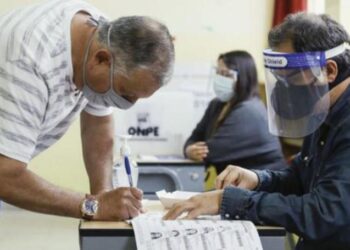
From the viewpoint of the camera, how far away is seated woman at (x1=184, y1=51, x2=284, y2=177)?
3131mm

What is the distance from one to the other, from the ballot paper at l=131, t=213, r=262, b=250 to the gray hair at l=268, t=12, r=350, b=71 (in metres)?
0.46

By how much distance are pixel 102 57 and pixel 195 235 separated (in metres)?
0.49

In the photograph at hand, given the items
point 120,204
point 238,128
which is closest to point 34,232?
point 238,128

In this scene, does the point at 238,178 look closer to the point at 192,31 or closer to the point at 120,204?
the point at 120,204

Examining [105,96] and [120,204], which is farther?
→ [105,96]

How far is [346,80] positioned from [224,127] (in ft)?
5.45

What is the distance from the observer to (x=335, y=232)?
4.66ft

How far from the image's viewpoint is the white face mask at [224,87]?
3.29 metres

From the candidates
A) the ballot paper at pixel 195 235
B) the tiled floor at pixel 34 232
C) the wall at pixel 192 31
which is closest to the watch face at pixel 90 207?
the ballot paper at pixel 195 235

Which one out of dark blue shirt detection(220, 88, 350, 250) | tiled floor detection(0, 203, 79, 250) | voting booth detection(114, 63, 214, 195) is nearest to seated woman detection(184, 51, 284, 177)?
voting booth detection(114, 63, 214, 195)

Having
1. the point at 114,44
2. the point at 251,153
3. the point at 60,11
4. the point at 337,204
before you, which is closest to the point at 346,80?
the point at 337,204

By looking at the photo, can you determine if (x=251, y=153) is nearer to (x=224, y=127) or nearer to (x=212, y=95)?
(x=224, y=127)

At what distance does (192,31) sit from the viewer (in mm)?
3857

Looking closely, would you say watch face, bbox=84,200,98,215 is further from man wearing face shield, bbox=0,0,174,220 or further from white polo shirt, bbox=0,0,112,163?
white polo shirt, bbox=0,0,112,163
